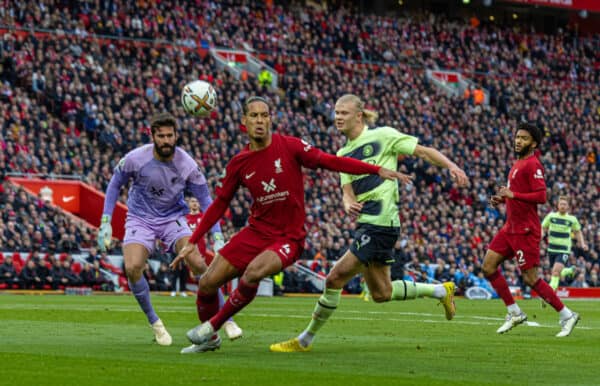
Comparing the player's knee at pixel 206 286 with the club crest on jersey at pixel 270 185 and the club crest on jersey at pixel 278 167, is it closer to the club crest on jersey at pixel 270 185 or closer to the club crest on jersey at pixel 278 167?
the club crest on jersey at pixel 270 185

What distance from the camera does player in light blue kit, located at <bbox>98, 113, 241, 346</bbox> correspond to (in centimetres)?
1414

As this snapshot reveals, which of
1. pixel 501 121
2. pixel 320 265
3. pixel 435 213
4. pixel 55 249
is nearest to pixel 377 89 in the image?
pixel 501 121

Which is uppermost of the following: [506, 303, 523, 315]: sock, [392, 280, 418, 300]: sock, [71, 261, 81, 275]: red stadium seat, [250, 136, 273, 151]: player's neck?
[250, 136, 273, 151]: player's neck

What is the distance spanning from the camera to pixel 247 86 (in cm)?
4894

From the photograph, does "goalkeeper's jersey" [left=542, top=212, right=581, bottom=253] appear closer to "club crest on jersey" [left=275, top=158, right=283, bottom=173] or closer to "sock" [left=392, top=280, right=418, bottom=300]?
"sock" [left=392, top=280, right=418, bottom=300]

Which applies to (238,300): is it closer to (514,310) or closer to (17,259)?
(514,310)

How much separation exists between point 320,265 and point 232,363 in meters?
26.1

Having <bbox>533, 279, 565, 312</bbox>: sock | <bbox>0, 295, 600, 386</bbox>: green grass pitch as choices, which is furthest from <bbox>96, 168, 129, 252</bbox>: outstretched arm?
<bbox>533, 279, 565, 312</bbox>: sock

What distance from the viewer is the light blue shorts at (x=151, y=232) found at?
14.4 meters

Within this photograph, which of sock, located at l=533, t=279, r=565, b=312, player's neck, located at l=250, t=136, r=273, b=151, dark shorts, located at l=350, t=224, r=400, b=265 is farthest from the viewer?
sock, located at l=533, t=279, r=565, b=312

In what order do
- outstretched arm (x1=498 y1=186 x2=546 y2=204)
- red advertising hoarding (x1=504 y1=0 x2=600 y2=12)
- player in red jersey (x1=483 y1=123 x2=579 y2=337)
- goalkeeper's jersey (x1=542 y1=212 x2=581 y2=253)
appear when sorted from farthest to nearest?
red advertising hoarding (x1=504 y1=0 x2=600 y2=12) < goalkeeper's jersey (x1=542 y1=212 x2=581 y2=253) < player in red jersey (x1=483 y1=123 x2=579 y2=337) < outstretched arm (x1=498 y1=186 x2=546 y2=204)

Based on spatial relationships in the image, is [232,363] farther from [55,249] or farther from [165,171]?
[55,249]

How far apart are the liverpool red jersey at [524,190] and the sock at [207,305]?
5.24m

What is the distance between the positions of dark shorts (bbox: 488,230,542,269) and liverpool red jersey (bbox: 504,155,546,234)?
3.3 inches
